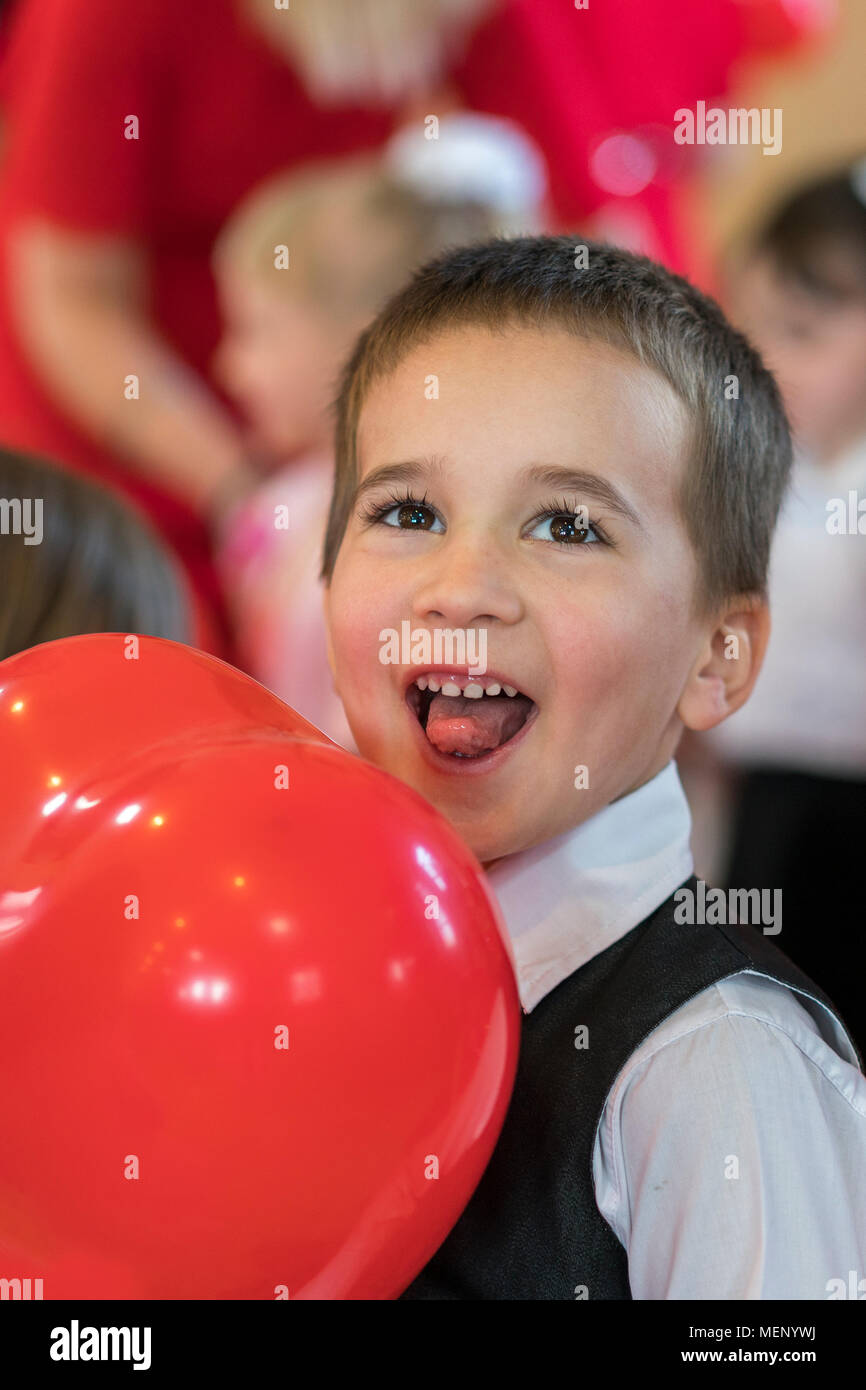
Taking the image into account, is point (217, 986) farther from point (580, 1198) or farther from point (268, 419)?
point (268, 419)

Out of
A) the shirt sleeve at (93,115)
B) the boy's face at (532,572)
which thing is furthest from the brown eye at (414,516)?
the shirt sleeve at (93,115)

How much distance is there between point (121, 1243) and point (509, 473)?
41cm

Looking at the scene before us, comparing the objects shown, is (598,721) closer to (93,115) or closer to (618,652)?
(618,652)

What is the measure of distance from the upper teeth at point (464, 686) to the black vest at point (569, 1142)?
0.48ft

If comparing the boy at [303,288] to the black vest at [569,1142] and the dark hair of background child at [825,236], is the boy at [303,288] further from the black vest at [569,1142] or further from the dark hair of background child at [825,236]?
the black vest at [569,1142]

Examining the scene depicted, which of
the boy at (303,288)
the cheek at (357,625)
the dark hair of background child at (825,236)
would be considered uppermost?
the dark hair of background child at (825,236)

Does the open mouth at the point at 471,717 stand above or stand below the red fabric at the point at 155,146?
below

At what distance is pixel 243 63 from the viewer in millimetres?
1932

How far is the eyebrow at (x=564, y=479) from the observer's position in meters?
0.79

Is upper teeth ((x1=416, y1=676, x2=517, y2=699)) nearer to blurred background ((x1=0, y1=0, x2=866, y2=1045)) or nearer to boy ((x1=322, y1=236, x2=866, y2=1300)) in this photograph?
boy ((x1=322, y1=236, x2=866, y2=1300))

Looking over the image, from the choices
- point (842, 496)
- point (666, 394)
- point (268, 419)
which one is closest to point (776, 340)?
point (842, 496)

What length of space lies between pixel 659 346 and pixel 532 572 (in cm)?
15

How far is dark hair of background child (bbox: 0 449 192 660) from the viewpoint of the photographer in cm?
111

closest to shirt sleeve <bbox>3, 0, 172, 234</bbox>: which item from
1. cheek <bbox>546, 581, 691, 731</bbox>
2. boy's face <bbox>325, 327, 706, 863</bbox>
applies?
boy's face <bbox>325, 327, 706, 863</bbox>
